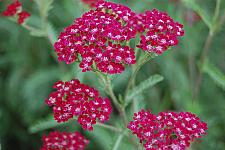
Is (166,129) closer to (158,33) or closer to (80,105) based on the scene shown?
(80,105)

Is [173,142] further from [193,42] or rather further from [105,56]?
[193,42]

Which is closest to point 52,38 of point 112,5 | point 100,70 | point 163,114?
point 112,5

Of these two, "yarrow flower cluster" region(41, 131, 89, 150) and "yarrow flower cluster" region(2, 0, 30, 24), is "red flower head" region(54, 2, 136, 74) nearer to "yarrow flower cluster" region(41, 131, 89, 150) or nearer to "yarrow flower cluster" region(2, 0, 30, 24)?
"yarrow flower cluster" region(41, 131, 89, 150)

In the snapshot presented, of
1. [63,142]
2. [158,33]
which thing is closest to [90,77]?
[63,142]

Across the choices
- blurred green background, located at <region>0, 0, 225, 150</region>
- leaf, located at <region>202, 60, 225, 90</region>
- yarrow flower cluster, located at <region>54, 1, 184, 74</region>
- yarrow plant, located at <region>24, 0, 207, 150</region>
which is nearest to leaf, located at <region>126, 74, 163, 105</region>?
yarrow plant, located at <region>24, 0, 207, 150</region>

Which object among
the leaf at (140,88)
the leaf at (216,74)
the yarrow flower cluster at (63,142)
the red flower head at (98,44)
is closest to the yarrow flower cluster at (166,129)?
the red flower head at (98,44)

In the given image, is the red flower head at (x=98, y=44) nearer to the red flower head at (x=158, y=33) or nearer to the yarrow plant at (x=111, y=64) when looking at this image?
the yarrow plant at (x=111, y=64)
